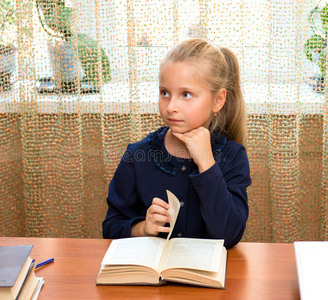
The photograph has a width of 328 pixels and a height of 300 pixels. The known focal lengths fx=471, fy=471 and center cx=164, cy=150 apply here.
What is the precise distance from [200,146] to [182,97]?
0.14 meters

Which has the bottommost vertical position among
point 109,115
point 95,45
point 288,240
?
point 288,240

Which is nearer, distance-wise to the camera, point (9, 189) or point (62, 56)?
point (62, 56)

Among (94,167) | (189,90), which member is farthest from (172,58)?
(94,167)

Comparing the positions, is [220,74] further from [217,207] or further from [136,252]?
[136,252]

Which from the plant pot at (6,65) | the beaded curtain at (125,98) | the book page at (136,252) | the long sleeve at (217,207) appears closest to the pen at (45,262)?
the book page at (136,252)

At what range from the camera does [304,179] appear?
187cm

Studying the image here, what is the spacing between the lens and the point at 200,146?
3.98ft

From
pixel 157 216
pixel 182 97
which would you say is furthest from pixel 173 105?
pixel 157 216

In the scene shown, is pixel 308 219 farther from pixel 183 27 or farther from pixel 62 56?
pixel 62 56

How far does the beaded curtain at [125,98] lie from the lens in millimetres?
1730

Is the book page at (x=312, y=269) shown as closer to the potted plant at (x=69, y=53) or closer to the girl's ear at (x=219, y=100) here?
the girl's ear at (x=219, y=100)

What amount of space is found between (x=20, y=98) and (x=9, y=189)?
385mm

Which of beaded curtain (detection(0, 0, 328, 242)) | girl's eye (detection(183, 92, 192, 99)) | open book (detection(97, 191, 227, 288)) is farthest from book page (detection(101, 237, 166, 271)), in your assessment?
beaded curtain (detection(0, 0, 328, 242))

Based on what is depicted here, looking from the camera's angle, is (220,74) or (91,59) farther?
(91,59)
